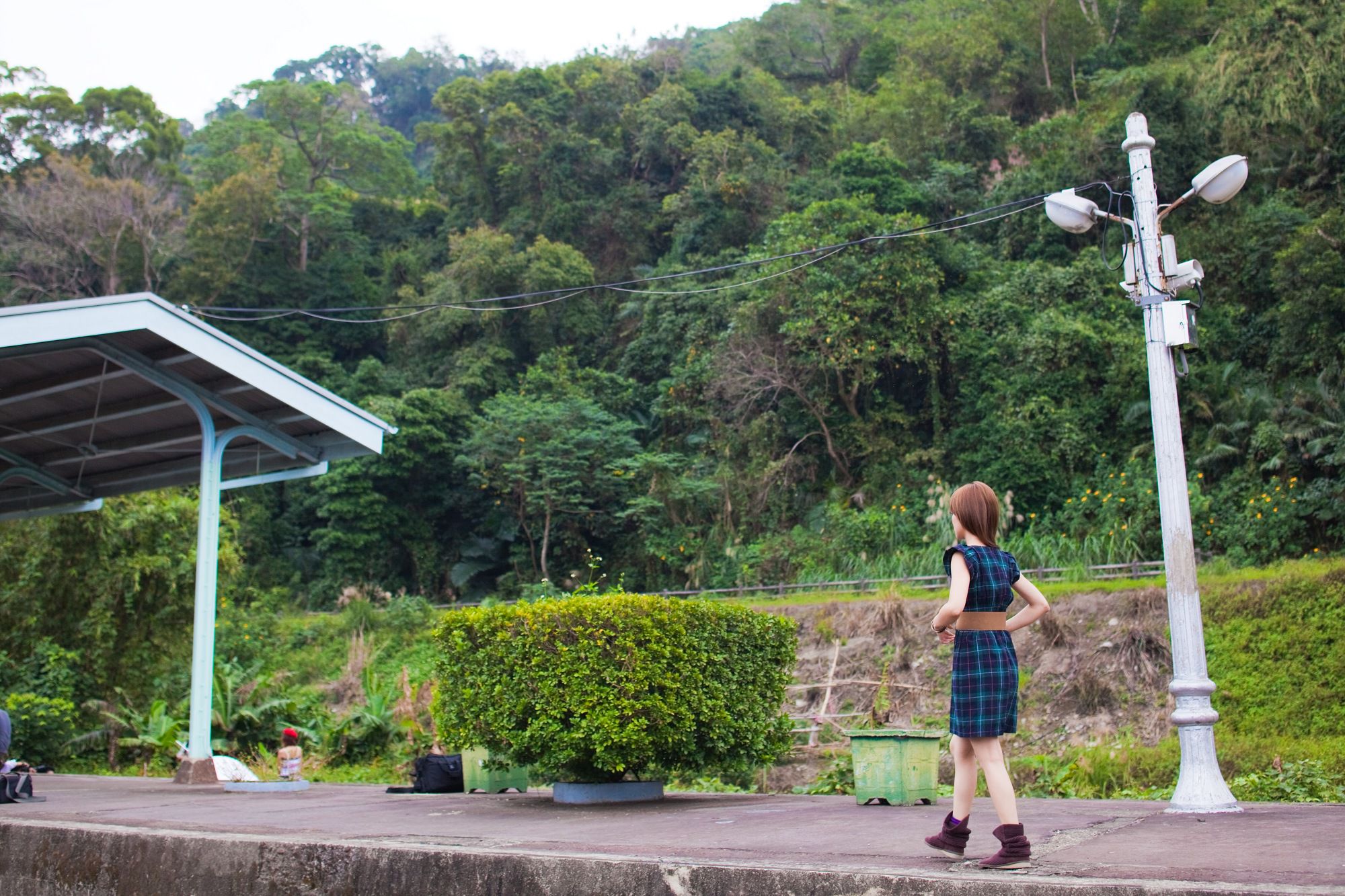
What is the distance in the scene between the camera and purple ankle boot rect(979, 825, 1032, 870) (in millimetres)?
4387

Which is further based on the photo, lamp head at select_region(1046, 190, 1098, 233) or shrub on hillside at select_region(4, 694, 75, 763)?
shrub on hillside at select_region(4, 694, 75, 763)

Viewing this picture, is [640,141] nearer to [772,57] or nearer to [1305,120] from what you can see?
[772,57]

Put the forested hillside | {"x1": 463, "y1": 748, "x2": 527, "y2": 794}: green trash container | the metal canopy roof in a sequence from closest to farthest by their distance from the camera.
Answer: {"x1": 463, "y1": 748, "x2": 527, "y2": 794}: green trash container < the metal canopy roof < the forested hillside

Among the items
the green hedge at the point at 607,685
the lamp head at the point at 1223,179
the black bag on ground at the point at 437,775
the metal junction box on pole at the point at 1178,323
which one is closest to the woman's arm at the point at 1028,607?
the green hedge at the point at 607,685

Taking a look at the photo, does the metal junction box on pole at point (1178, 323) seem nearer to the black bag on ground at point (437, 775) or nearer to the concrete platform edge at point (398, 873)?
the concrete platform edge at point (398, 873)

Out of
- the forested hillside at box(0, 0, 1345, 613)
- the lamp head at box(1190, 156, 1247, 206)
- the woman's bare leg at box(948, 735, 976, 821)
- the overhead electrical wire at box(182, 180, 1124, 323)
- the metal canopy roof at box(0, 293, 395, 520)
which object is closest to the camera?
the woman's bare leg at box(948, 735, 976, 821)

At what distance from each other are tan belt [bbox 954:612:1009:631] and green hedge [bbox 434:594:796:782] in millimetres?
3387

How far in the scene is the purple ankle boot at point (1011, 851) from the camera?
4.39 metres

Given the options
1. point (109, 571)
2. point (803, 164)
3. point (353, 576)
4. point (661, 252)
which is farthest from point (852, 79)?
point (109, 571)

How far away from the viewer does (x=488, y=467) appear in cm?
3219

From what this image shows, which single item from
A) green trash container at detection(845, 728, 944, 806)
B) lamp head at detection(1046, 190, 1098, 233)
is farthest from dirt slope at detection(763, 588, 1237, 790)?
lamp head at detection(1046, 190, 1098, 233)

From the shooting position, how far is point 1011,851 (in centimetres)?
439

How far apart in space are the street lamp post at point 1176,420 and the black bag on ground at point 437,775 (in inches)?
237

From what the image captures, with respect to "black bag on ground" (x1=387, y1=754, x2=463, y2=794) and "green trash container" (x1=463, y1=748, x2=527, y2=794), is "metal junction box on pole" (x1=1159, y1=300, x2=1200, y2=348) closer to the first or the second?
"green trash container" (x1=463, y1=748, x2=527, y2=794)
